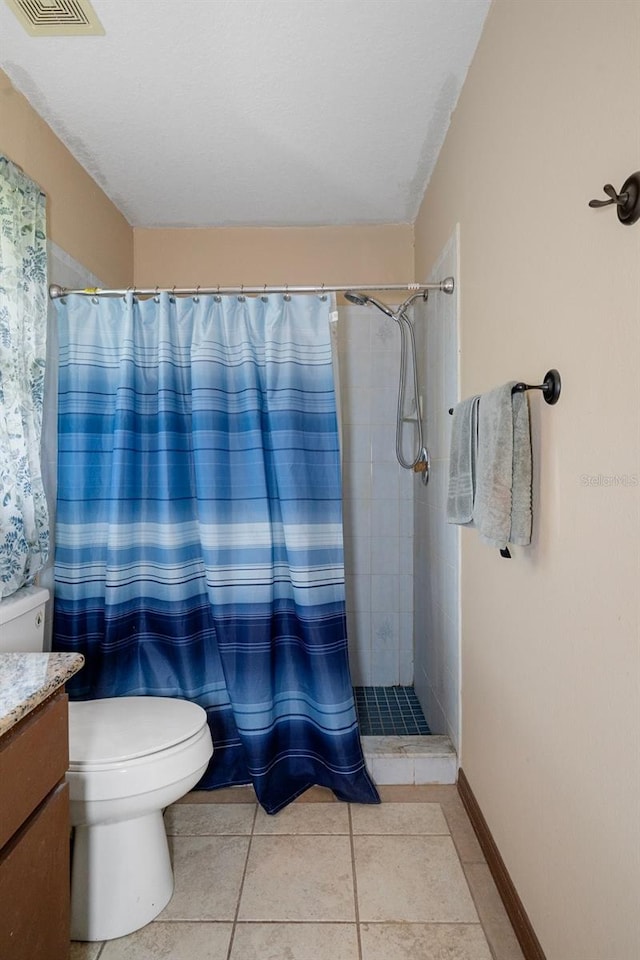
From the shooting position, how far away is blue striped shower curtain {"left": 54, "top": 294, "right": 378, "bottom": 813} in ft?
5.96

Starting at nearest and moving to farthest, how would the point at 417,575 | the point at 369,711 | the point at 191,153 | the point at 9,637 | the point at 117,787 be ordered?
the point at 117,787
the point at 9,637
the point at 191,153
the point at 369,711
the point at 417,575

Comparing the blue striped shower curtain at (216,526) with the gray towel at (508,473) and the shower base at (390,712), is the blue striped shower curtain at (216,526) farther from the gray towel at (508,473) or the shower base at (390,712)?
the gray towel at (508,473)

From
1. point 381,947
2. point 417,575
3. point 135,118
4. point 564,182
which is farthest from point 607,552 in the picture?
point 135,118

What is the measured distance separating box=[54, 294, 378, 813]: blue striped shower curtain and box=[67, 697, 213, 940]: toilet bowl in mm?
442

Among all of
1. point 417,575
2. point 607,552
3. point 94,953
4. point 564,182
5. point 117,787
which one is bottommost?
point 94,953

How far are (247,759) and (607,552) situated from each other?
4.91 ft

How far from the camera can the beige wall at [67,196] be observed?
166cm

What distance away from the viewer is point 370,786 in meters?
1.82

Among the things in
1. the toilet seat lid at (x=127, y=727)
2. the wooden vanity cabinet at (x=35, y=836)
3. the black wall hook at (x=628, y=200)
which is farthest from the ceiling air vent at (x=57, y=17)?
the toilet seat lid at (x=127, y=727)

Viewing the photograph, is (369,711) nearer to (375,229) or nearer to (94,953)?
(94,953)

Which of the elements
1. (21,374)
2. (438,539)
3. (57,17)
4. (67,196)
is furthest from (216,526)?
(57,17)

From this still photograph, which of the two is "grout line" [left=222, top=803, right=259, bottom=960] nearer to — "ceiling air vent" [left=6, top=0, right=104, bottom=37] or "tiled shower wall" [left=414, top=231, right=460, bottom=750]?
"tiled shower wall" [left=414, top=231, right=460, bottom=750]

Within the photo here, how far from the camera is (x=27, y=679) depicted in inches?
40.6

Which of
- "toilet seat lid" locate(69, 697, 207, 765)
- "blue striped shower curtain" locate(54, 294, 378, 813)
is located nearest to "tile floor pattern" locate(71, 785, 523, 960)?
"blue striped shower curtain" locate(54, 294, 378, 813)
